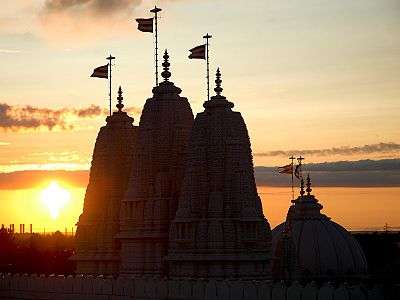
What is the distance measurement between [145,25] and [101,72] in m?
7.98

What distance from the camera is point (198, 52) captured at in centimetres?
7938

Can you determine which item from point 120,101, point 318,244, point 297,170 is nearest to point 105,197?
point 120,101

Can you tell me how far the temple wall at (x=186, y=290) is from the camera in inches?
2657

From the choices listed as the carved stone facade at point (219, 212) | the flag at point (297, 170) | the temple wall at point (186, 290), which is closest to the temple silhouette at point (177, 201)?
the carved stone facade at point (219, 212)

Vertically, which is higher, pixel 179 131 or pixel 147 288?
pixel 179 131

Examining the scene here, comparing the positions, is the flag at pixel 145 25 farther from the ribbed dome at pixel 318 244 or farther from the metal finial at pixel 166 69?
the ribbed dome at pixel 318 244

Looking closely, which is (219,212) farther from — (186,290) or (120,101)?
(120,101)

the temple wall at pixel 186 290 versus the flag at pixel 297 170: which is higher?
the flag at pixel 297 170

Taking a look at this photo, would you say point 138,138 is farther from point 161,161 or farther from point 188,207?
point 188,207

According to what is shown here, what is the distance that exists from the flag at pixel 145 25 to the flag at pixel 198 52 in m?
5.36

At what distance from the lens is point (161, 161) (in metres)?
77.0

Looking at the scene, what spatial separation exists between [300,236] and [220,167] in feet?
63.7

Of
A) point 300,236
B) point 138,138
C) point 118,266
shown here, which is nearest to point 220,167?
point 138,138

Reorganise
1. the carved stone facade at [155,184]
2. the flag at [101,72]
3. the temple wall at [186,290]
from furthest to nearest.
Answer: the flag at [101,72] → the carved stone facade at [155,184] → the temple wall at [186,290]
